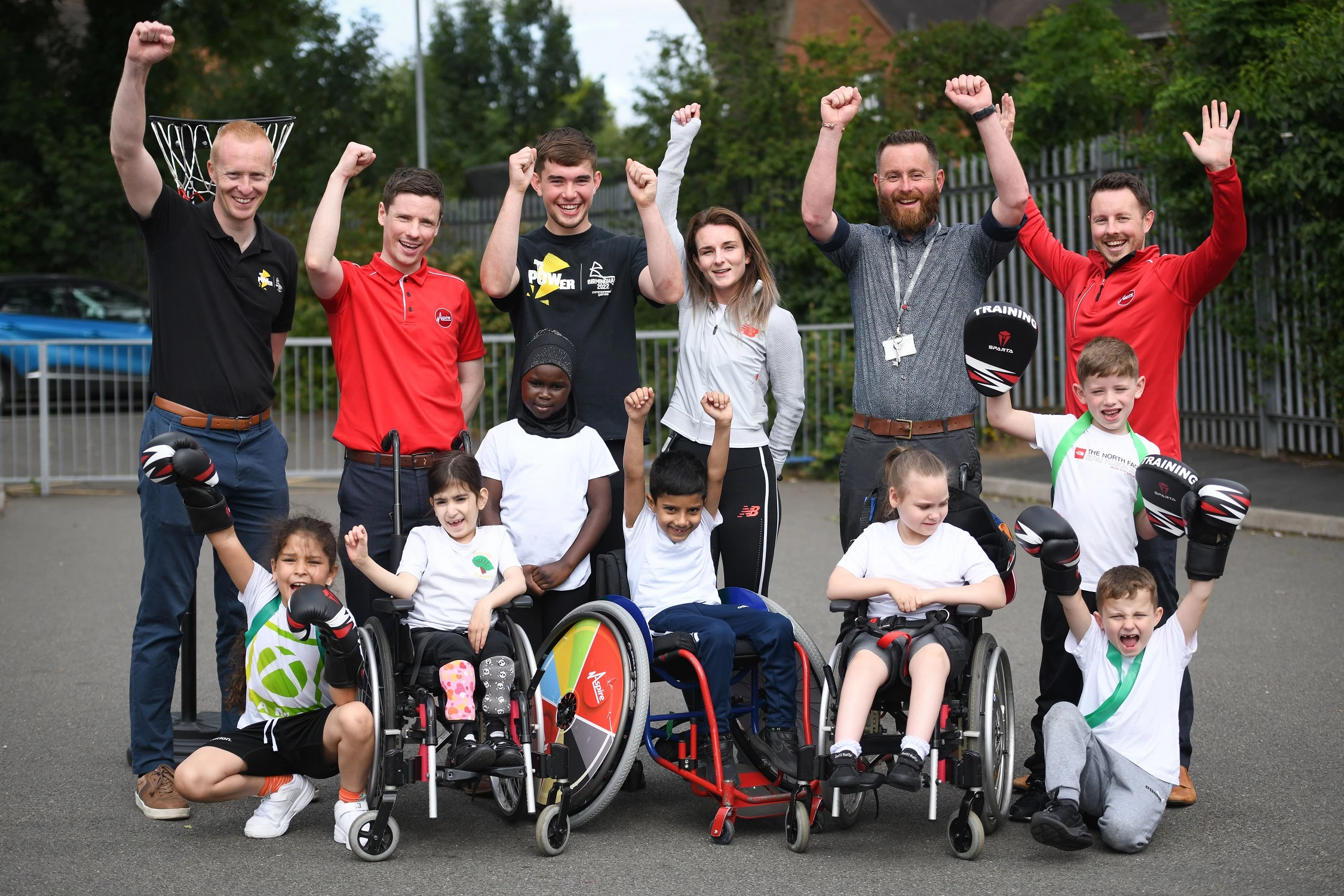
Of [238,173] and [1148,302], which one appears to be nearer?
[238,173]

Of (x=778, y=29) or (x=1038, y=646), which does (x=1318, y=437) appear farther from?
(x=778, y=29)

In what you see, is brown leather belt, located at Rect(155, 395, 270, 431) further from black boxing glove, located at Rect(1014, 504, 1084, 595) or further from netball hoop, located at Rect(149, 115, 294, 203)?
black boxing glove, located at Rect(1014, 504, 1084, 595)

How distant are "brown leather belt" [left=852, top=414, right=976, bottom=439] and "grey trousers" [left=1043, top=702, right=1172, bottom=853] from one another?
1132 mm

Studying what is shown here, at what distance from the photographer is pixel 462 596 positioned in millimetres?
4797

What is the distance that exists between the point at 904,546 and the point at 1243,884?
1.49 metres

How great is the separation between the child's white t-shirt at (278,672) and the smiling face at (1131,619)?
107 inches

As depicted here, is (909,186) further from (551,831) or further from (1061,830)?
(551,831)

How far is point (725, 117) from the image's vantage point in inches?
608

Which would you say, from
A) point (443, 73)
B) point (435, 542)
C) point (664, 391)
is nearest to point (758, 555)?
point (435, 542)

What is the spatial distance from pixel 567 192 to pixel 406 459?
1.22 m

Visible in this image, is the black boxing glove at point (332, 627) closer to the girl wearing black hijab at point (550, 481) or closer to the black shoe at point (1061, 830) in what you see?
the girl wearing black hijab at point (550, 481)

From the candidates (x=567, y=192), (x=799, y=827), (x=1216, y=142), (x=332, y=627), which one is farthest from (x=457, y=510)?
(x=1216, y=142)

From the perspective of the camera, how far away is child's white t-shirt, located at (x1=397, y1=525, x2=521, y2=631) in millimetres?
4777

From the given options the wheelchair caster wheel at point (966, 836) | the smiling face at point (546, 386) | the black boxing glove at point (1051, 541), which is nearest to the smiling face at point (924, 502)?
the black boxing glove at point (1051, 541)
